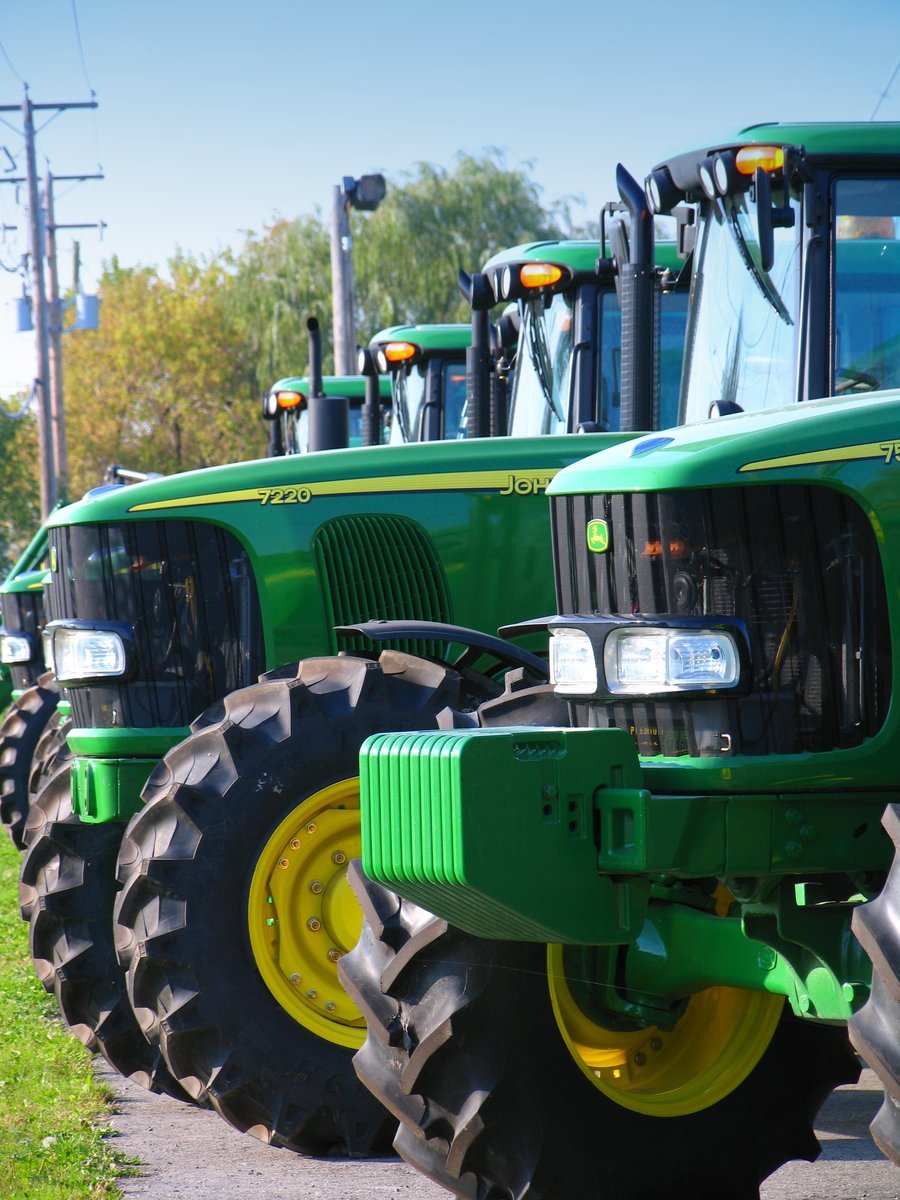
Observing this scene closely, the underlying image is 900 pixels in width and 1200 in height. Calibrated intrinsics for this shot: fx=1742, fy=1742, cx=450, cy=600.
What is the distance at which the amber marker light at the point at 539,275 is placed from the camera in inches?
311

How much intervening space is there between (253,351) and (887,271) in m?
39.4

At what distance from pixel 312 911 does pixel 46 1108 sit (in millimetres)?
1300

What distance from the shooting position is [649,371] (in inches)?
226

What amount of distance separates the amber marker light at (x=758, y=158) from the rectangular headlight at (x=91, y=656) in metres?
2.71

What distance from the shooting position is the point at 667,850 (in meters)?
3.66

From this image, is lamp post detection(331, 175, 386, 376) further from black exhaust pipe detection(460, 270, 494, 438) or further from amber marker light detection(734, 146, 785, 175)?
amber marker light detection(734, 146, 785, 175)

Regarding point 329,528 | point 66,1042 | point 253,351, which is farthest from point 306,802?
point 253,351

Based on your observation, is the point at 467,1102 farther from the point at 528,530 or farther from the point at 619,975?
the point at 528,530

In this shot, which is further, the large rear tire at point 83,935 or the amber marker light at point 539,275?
the amber marker light at point 539,275

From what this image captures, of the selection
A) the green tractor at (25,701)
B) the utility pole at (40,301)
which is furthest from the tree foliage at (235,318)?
the green tractor at (25,701)

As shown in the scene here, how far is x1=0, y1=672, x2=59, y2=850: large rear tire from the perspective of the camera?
1054 cm

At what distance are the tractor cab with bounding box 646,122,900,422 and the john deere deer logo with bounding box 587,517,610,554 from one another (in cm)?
122

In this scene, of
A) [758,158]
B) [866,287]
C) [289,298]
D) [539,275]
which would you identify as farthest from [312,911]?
[289,298]

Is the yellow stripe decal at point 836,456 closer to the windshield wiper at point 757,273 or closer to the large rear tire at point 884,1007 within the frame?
the large rear tire at point 884,1007
